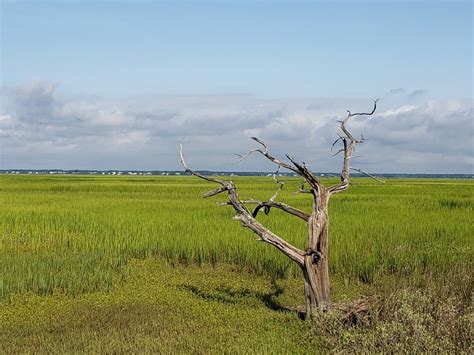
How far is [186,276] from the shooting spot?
11.2m

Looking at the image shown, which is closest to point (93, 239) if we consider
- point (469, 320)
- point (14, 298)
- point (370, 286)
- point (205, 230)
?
point (205, 230)

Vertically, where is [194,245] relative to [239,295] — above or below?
above

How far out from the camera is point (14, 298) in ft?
30.5

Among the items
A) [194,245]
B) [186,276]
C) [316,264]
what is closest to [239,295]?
[186,276]

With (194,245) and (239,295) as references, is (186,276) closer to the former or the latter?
(194,245)

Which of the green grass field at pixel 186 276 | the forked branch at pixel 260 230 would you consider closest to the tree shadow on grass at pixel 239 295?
the green grass field at pixel 186 276

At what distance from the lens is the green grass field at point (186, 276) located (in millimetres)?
7285

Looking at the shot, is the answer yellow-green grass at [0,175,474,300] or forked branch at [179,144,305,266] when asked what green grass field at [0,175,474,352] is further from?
forked branch at [179,144,305,266]

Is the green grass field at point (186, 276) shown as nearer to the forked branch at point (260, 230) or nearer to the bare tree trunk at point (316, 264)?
the bare tree trunk at point (316, 264)

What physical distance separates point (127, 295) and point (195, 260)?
3027 mm

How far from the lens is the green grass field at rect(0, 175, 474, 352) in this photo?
7.29 metres

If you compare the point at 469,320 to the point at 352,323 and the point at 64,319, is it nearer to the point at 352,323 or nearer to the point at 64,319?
the point at 352,323

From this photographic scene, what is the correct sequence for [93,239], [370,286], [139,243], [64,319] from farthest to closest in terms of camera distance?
[93,239] < [139,243] < [370,286] < [64,319]

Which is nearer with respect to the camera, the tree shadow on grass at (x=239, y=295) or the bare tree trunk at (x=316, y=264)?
the bare tree trunk at (x=316, y=264)
